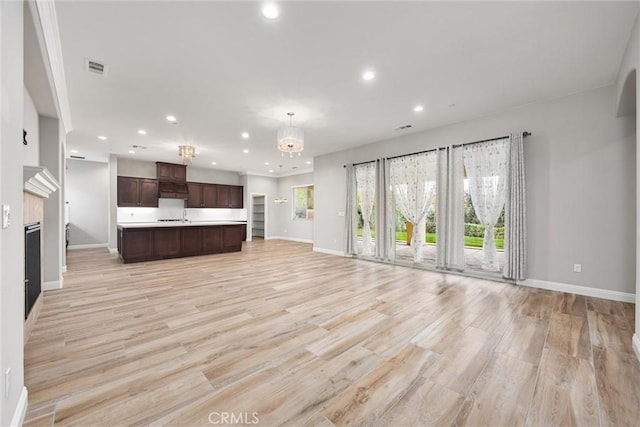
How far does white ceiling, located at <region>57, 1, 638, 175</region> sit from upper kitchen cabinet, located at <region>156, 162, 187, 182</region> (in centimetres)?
375

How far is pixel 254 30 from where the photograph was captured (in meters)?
2.51

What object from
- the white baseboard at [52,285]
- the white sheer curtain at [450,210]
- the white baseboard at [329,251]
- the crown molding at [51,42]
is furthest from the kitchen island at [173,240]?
the white sheer curtain at [450,210]

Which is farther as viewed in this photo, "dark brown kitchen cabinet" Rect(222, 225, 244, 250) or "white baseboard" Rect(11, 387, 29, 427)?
"dark brown kitchen cabinet" Rect(222, 225, 244, 250)

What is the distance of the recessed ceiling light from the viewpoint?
221cm

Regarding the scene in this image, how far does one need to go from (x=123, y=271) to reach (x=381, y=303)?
200 inches

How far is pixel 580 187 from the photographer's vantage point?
3.77 meters

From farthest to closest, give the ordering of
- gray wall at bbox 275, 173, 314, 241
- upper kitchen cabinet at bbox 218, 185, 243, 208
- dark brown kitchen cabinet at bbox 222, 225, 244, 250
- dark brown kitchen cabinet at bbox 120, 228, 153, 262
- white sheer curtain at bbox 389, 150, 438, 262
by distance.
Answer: gray wall at bbox 275, 173, 314, 241, upper kitchen cabinet at bbox 218, 185, 243, 208, dark brown kitchen cabinet at bbox 222, 225, 244, 250, dark brown kitchen cabinet at bbox 120, 228, 153, 262, white sheer curtain at bbox 389, 150, 438, 262

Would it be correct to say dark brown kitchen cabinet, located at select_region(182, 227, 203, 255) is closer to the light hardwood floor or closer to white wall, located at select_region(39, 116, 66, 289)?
white wall, located at select_region(39, 116, 66, 289)

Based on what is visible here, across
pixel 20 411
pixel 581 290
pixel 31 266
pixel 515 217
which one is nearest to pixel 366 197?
pixel 515 217

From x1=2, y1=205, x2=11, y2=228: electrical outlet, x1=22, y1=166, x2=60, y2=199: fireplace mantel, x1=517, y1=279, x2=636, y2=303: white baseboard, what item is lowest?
x1=517, y1=279, x2=636, y2=303: white baseboard

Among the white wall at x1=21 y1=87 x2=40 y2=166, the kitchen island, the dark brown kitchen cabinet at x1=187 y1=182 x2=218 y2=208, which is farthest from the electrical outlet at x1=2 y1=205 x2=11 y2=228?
the dark brown kitchen cabinet at x1=187 y1=182 x2=218 y2=208

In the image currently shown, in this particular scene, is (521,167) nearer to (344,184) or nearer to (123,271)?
(344,184)

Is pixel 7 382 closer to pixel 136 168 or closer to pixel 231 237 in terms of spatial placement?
pixel 231 237

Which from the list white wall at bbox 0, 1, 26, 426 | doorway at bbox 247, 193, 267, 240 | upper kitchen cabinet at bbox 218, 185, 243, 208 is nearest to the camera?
white wall at bbox 0, 1, 26, 426
